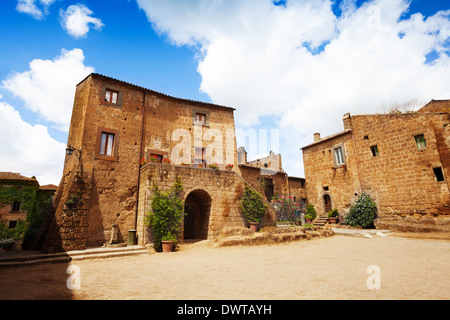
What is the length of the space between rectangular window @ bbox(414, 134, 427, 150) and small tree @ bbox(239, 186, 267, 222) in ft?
34.9

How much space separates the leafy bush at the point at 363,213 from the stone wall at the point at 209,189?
6776 millimetres

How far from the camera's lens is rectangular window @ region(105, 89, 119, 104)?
1307 centimetres

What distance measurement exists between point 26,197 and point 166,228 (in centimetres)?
2172

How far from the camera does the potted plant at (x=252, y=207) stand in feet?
42.8

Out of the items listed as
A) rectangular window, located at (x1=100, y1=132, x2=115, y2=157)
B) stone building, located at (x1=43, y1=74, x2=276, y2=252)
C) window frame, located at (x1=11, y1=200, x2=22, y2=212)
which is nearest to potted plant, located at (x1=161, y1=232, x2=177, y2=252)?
stone building, located at (x1=43, y1=74, x2=276, y2=252)

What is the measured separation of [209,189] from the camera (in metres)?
12.5

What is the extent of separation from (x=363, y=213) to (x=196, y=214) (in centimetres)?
1142

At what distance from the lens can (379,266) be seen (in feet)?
19.3

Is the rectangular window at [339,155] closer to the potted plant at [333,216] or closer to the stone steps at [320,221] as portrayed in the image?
the potted plant at [333,216]

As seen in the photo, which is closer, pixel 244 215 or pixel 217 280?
pixel 217 280

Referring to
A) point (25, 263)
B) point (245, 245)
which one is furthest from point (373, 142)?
point (25, 263)

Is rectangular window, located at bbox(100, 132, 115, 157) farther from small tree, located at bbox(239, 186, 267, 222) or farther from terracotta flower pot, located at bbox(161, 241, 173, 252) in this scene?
small tree, located at bbox(239, 186, 267, 222)

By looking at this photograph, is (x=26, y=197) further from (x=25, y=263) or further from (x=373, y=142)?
(x=373, y=142)

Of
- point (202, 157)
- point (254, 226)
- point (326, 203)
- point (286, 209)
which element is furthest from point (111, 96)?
point (326, 203)
